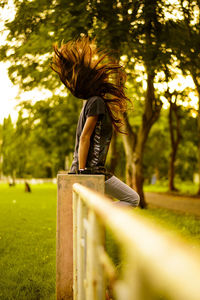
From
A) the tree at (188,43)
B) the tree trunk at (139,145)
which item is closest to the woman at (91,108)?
the tree at (188,43)

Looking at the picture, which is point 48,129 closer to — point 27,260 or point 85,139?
point 27,260

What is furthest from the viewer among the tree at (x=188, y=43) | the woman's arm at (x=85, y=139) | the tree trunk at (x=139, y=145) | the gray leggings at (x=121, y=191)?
the tree trunk at (x=139, y=145)

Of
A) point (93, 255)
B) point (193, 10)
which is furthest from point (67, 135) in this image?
point (93, 255)

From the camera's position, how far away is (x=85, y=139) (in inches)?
157

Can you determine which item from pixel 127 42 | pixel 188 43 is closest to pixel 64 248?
pixel 188 43

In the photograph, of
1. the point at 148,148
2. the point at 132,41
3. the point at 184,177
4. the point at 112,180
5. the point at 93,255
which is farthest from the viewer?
→ the point at 184,177

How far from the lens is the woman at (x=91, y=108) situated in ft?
13.2

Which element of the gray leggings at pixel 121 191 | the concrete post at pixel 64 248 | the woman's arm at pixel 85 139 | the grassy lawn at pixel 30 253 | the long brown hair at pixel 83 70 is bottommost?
the grassy lawn at pixel 30 253

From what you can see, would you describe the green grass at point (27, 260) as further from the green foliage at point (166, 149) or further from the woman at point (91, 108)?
the green foliage at point (166, 149)

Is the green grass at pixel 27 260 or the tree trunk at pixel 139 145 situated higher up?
the tree trunk at pixel 139 145

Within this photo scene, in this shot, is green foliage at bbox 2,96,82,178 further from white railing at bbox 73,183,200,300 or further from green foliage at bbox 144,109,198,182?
white railing at bbox 73,183,200,300

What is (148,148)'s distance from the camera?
39844 mm

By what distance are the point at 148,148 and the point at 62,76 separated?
36020 mm

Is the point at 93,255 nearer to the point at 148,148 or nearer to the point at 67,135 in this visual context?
the point at 67,135
